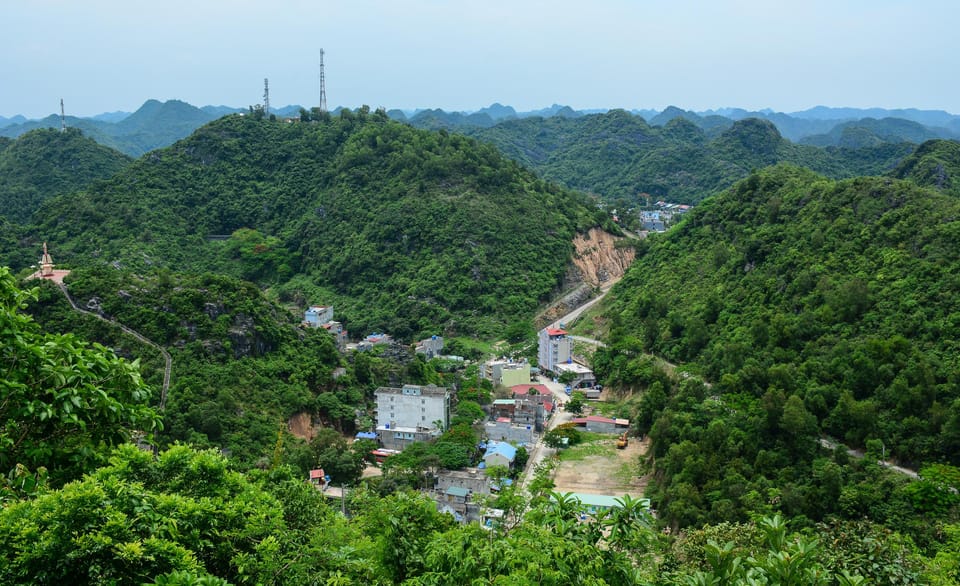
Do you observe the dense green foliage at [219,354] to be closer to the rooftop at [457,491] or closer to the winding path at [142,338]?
the winding path at [142,338]

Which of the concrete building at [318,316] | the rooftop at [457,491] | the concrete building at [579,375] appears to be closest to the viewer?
the rooftop at [457,491]

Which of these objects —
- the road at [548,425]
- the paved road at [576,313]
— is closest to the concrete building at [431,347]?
the road at [548,425]

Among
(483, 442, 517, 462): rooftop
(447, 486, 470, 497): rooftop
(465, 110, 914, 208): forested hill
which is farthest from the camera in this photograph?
(465, 110, 914, 208): forested hill

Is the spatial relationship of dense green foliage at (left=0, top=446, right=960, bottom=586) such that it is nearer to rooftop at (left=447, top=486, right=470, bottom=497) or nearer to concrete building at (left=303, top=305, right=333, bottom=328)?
rooftop at (left=447, top=486, right=470, bottom=497)

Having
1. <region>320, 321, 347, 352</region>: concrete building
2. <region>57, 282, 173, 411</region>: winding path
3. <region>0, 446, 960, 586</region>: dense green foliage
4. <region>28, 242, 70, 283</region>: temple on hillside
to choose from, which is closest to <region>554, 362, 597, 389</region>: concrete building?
<region>320, 321, 347, 352</region>: concrete building

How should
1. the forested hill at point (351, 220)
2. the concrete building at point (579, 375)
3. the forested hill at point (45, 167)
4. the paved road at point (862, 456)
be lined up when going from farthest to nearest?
the forested hill at point (45, 167) < the forested hill at point (351, 220) < the concrete building at point (579, 375) < the paved road at point (862, 456)
